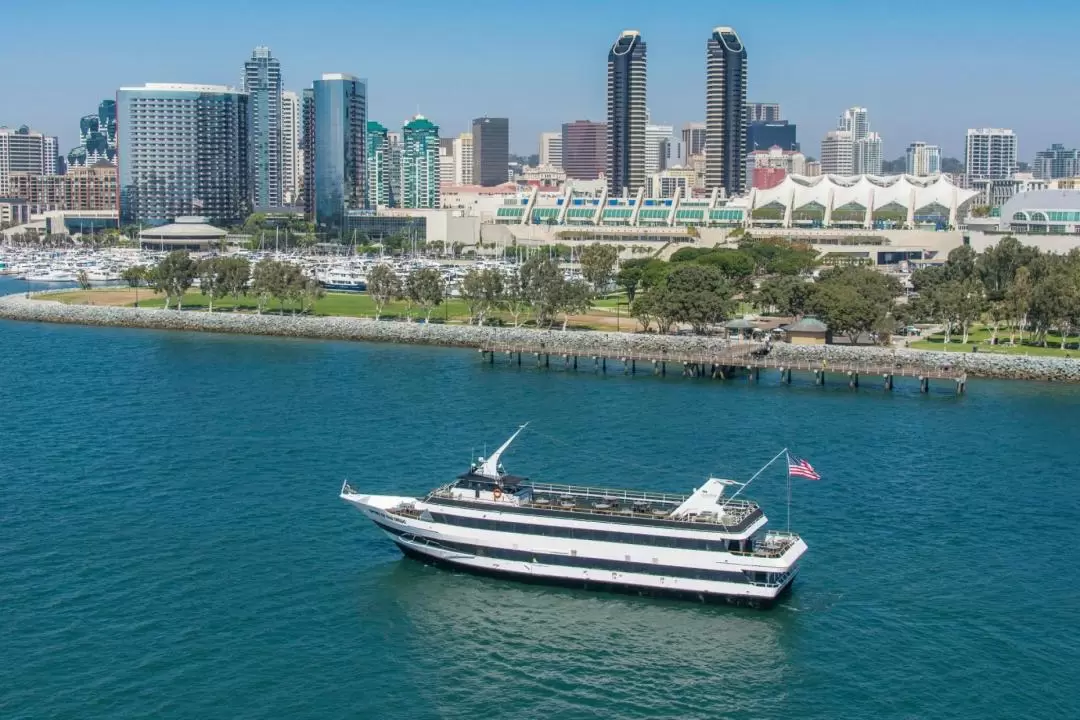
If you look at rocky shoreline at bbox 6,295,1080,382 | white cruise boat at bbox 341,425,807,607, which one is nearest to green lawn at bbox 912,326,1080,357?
rocky shoreline at bbox 6,295,1080,382

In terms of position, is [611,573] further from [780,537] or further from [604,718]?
[604,718]

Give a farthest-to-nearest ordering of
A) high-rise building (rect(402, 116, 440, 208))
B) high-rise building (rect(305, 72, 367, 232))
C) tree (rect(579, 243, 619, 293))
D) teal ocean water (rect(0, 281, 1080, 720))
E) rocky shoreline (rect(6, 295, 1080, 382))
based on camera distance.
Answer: high-rise building (rect(402, 116, 440, 208)), high-rise building (rect(305, 72, 367, 232)), tree (rect(579, 243, 619, 293)), rocky shoreline (rect(6, 295, 1080, 382)), teal ocean water (rect(0, 281, 1080, 720))

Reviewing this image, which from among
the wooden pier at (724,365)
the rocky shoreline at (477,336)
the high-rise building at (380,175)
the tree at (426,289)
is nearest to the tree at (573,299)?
the rocky shoreline at (477,336)

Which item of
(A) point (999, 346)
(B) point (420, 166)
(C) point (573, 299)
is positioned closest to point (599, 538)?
(A) point (999, 346)

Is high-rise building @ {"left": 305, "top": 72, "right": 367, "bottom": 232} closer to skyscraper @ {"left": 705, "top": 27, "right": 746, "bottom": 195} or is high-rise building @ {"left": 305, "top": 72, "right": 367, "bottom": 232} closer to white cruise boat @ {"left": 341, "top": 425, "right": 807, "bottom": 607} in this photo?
skyscraper @ {"left": 705, "top": 27, "right": 746, "bottom": 195}

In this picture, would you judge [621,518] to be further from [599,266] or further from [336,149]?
[336,149]

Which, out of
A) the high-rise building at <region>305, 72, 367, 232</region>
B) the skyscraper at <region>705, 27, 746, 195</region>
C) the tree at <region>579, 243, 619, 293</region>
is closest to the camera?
the tree at <region>579, 243, 619, 293</region>
